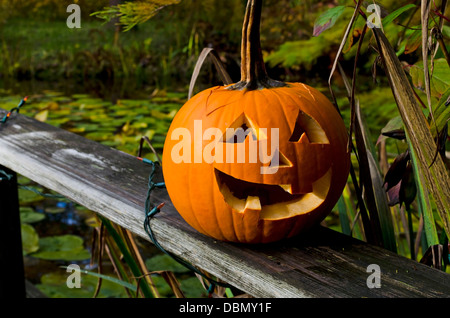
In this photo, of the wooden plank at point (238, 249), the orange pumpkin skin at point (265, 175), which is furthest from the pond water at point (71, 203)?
the orange pumpkin skin at point (265, 175)

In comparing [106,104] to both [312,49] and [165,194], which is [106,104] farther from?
[165,194]

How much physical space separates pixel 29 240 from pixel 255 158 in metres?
1.76

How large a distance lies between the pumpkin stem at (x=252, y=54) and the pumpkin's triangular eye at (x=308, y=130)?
84mm

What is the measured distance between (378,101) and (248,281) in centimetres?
191

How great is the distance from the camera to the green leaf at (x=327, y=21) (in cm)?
81

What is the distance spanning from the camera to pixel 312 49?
124 inches

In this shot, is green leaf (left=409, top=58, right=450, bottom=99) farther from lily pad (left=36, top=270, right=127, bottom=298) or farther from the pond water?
lily pad (left=36, top=270, right=127, bottom=298)

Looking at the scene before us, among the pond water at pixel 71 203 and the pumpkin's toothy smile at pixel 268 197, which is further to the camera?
the pond water at pixel 71 203

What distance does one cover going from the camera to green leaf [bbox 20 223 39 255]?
2156 mm

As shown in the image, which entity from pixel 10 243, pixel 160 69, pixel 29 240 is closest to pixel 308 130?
pixel 10 243

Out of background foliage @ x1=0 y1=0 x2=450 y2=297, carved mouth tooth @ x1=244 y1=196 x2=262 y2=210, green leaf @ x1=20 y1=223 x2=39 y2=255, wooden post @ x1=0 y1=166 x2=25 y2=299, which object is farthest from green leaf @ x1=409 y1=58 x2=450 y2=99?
green leaf @ x1=20 y1=223 x2=39 y2=255

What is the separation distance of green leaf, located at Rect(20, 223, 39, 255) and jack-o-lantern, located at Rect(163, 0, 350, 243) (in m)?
1.55

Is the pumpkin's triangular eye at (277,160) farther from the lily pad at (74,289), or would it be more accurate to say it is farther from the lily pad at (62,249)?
the lily pad at (62,249)
